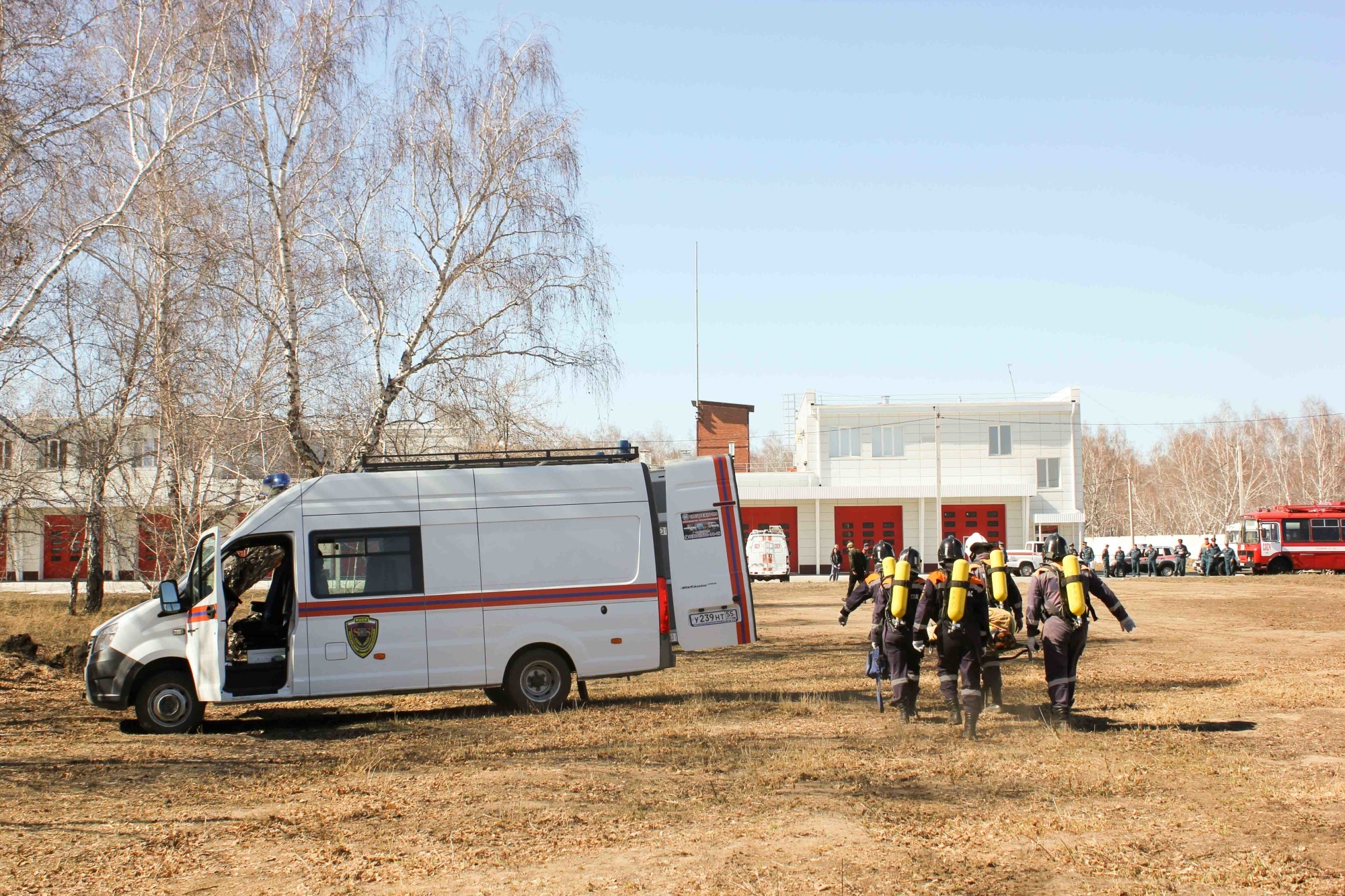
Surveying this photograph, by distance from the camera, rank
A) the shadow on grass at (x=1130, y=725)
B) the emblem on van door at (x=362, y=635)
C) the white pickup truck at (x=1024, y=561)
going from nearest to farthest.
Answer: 1. the shadow on grass at (x=1130, y=725)
2. the emblem on van door at (x=362, y=635)
3. the white pickup truck at (x=1024, y=561)

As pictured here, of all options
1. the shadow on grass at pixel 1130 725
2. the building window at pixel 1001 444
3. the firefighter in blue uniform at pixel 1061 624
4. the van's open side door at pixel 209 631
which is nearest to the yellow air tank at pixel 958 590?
the firefighter in blue uniform at pixel 1061 624

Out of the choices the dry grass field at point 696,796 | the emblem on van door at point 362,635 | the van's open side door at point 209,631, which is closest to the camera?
the dry grass field at point 696,796

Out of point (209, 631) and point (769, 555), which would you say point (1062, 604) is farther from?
point (769, 555)

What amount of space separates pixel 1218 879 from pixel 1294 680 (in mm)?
9022

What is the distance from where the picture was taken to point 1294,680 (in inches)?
521

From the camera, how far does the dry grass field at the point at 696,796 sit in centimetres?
587

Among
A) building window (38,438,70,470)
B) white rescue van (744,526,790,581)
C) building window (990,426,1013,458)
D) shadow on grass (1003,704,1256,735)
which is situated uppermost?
building window (990,426,1013,458)

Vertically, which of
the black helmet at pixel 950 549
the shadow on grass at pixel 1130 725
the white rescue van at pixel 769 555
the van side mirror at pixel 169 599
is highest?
the black helmet at pixel 950 549

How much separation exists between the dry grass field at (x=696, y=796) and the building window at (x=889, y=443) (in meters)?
40.7

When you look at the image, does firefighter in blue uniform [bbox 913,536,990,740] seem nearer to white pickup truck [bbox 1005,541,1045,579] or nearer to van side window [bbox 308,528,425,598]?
van side window [bbox 308,528,425,598]

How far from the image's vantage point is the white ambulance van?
1104 cm

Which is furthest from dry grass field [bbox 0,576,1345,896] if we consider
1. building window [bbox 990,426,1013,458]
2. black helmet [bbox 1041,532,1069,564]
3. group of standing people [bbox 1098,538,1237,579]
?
building window [bbox 990,426,1013,458]

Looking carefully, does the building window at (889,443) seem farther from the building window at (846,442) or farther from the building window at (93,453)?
the building window at (93,453)

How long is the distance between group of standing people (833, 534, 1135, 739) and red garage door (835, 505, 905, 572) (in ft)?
139
